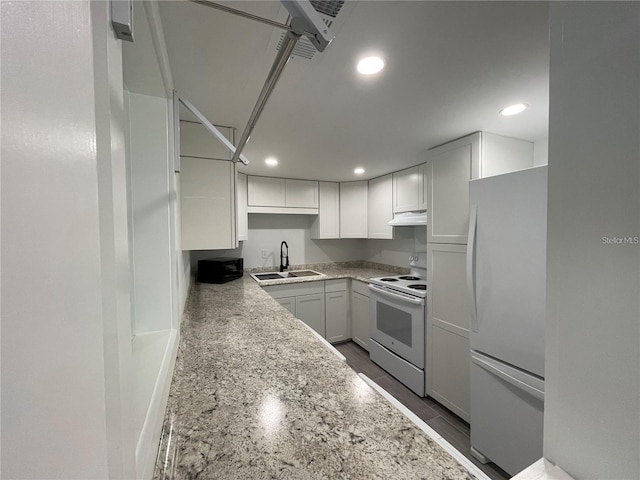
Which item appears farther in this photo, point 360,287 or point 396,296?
point 360,287

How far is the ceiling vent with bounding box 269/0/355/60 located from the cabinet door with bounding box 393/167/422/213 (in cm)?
191

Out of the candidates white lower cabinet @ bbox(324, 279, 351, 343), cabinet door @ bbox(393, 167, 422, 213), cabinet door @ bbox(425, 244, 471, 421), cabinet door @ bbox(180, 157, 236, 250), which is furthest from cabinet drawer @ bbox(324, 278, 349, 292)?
cabinet door @ bbox(180, 157, 236, 250)

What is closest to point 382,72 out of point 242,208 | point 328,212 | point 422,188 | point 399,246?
point 422,188

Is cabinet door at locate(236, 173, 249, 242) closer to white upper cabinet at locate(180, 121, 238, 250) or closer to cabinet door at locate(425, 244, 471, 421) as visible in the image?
white upper cabinet at locate(180, 121, 238, 250)

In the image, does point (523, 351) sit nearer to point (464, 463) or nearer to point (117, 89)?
point (464, 463)

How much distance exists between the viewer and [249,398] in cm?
72

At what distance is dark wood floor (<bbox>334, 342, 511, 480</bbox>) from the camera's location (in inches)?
62.9

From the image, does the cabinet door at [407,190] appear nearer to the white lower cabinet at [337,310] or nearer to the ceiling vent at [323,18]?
the white lower cabinet at [337,310]

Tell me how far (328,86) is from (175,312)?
3.97ft

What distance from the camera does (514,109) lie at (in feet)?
4.67

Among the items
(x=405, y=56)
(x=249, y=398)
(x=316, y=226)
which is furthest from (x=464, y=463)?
(x=316, y=226)

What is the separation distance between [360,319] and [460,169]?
201 cm

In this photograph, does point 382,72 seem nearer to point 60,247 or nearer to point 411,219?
point 60,247

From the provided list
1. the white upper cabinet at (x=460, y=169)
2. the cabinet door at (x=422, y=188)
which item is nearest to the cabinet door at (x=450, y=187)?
the white upper cabinet at (x=460, y=169)
